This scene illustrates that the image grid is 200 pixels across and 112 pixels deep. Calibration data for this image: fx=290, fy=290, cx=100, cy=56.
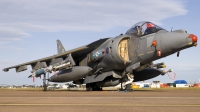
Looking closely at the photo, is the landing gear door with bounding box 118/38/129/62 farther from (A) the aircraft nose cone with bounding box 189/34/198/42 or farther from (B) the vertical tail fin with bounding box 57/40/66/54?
(B) the vertical tail fin with bounding box 57/40/66/54

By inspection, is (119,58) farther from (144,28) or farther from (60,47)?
(60,47)

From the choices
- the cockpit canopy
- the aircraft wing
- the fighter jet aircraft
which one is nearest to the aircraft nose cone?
the fighter jet aircraft

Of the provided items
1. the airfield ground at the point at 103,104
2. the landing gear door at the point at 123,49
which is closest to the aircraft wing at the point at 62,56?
the landing gear door at the point at 123,49

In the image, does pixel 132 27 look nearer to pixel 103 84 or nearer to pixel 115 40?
pixel 115 40

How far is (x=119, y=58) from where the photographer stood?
18953mm

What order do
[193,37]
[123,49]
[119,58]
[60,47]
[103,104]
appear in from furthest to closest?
[60,47], [123,49], [119,58], [193,37], [103,104]

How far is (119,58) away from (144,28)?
8.30ft

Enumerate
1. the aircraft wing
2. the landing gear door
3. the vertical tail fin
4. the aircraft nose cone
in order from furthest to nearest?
the vertical tail fin, the aircraft wing, the landing gear door, the aircraft nose cone

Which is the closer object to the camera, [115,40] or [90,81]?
[115,40]

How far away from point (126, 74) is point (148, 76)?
382cm

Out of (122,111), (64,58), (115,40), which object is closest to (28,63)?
(64,58)

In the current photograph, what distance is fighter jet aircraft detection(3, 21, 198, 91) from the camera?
17000 millimetres

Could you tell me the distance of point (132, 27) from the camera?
19.1 m

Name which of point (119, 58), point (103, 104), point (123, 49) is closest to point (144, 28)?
point (123, 49)
